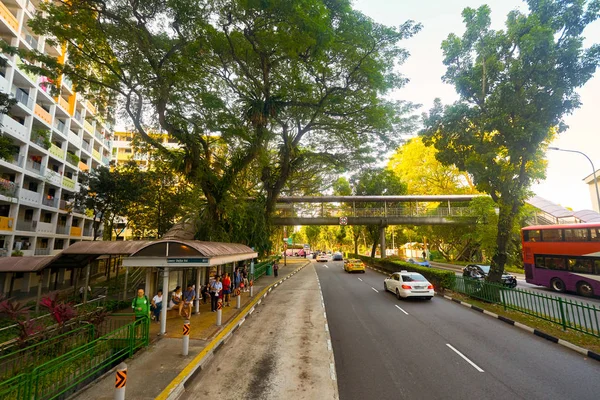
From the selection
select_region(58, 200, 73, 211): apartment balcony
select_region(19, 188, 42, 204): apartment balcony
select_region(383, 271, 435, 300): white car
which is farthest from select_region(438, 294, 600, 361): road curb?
select_region(58, 200, 73, 211): apartment balcony

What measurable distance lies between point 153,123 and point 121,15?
559 cm

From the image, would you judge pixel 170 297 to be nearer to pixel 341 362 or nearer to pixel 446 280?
pixel 341 362

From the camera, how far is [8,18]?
22.8 m

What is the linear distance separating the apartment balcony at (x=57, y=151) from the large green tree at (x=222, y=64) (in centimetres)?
1953

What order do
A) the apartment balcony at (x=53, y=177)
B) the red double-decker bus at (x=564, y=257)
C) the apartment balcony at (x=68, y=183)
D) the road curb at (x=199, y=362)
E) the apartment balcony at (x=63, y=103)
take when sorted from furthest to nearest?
the apartment balcony at (x=68, y=183), the apartment balcony at (x=63, y=103), the apartment balcony at (x=53, y=177), the red double-decker bus at (x=564, y=257), the road curb at (x=199, y=362)

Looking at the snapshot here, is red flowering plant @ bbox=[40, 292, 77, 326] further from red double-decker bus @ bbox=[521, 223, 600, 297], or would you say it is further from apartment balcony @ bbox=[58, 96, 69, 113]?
apartment balcony @ bbox=[58, 96, 69, 113]

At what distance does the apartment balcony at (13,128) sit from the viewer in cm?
2269

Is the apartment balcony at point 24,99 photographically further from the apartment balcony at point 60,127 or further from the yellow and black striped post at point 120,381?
the yellow and black striped post at point 120,381

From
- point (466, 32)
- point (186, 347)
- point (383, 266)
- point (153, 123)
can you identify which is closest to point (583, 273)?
point (466, 32)

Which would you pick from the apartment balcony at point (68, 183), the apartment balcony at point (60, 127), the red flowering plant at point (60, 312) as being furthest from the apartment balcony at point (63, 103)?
the red flowering plant at point (60, 312)

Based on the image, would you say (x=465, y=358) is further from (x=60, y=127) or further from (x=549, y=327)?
(x=60, y=127)

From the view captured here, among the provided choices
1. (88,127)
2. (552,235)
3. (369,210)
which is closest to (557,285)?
(552,235)

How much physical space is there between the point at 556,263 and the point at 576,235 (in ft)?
7.64

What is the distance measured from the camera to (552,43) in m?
12.2
